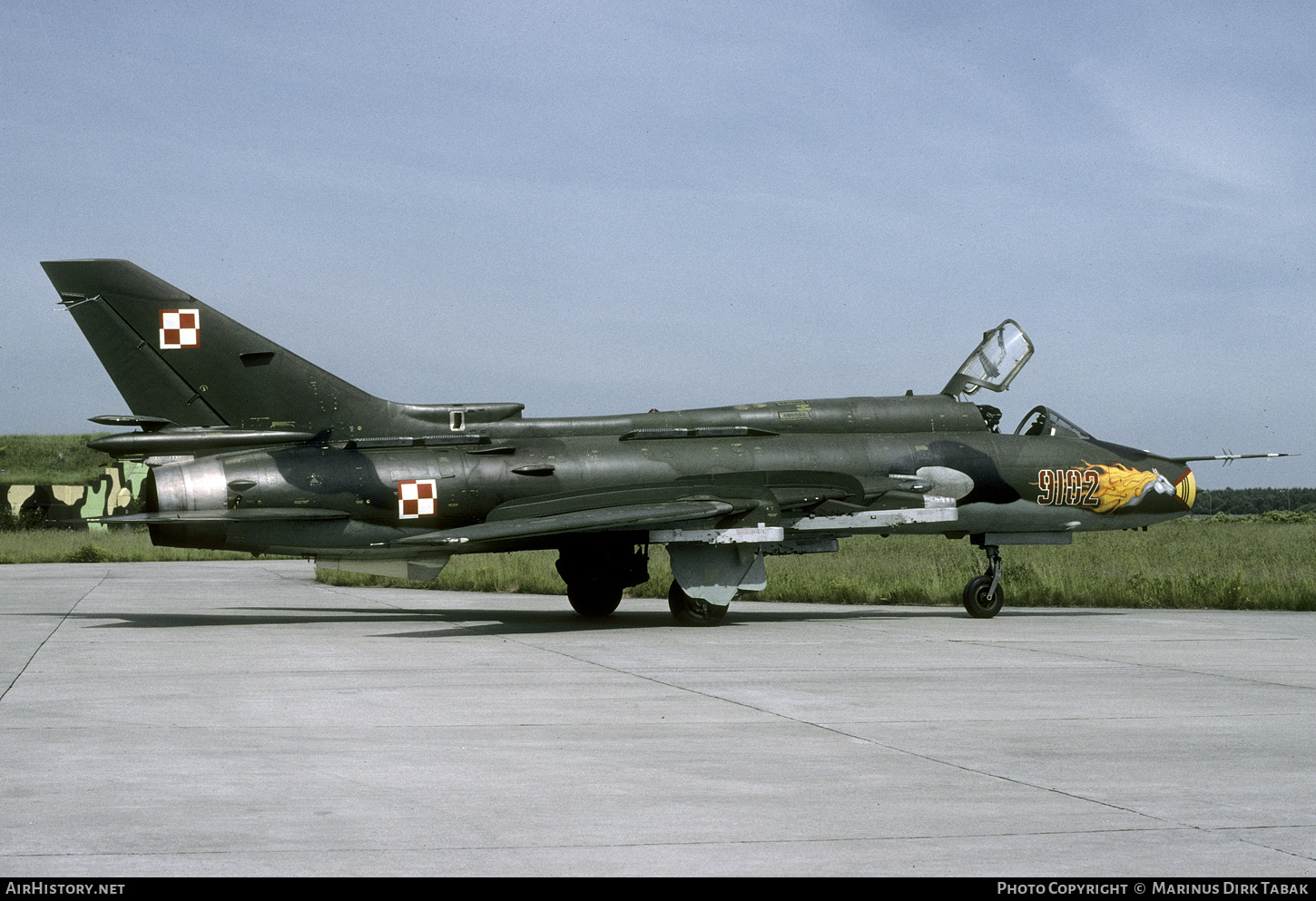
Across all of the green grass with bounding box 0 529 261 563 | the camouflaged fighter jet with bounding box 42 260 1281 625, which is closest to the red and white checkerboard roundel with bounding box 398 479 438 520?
the camouflaged fighter jet with bounding box 42 260 1281 625

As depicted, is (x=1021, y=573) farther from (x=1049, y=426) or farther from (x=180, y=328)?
(x=180, y=328)

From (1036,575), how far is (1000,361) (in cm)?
567

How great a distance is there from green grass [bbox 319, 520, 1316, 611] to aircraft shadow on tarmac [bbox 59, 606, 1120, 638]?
4.84 feet

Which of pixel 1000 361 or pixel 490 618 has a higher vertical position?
pixel 1000 361

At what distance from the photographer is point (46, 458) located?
72.9 metres

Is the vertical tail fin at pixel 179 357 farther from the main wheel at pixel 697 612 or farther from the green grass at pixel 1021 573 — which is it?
the green grass at pixel 1021 573

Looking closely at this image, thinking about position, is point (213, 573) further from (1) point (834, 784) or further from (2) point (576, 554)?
(1) point (834, 784)

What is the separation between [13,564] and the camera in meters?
35.7

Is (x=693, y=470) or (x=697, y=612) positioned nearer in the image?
(x=697, y=612)

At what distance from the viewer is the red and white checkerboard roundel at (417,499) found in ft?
51.9

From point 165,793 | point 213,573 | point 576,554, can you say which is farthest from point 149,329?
point 213,573

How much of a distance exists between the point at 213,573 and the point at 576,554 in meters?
16.4

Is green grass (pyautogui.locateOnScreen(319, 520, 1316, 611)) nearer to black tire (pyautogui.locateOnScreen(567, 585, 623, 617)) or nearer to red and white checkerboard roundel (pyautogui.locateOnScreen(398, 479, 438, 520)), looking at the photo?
black tire (pyautogui.locateOnScreen(567, 585, 623, 617))

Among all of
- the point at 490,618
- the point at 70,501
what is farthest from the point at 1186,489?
the point at 70,501
